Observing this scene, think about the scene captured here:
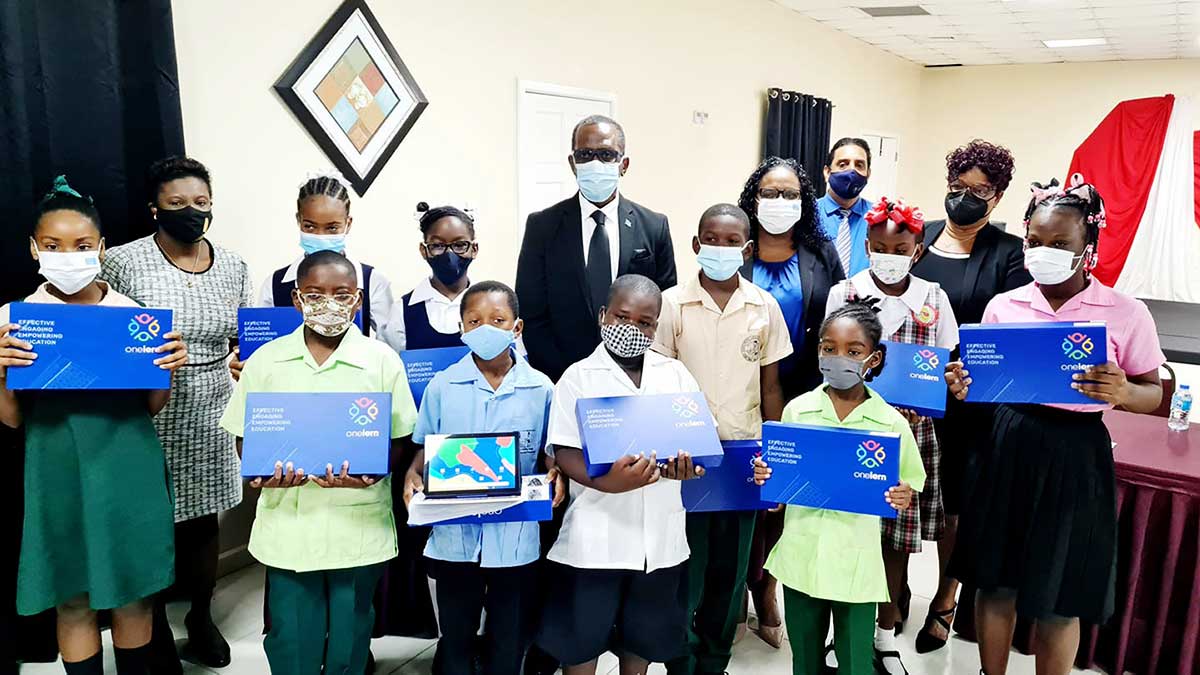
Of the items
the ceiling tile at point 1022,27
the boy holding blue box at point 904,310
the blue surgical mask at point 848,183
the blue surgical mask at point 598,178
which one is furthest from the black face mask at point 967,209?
the ceiling tile at point 1022,27

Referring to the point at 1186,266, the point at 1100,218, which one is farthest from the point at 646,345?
the point at 1186,266

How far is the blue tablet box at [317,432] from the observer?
1.80 meters

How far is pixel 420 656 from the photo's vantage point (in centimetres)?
271

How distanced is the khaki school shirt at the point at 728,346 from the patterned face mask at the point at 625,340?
31 centimetres

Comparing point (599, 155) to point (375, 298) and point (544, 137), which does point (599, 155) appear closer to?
point (375, 298)

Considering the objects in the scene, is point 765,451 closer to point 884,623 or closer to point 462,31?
point 884,623

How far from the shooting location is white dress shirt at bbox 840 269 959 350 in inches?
90.6

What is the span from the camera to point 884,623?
101 inches

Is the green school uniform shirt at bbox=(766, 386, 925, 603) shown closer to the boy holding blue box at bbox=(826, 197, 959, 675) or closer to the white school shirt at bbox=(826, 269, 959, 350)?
the boy holding blue box at bbox=(826, 197, 959, 675)

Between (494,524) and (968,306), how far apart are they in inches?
68.3

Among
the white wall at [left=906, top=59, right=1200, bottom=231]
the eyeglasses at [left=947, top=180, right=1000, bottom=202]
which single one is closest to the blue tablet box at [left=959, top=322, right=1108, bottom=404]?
the eyeglasses at [left=947, top=180, right=1000, bottom=202]

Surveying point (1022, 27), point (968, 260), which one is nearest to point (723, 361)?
point (968, 260)

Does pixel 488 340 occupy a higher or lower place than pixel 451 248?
lower

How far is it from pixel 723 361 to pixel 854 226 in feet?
4.52
